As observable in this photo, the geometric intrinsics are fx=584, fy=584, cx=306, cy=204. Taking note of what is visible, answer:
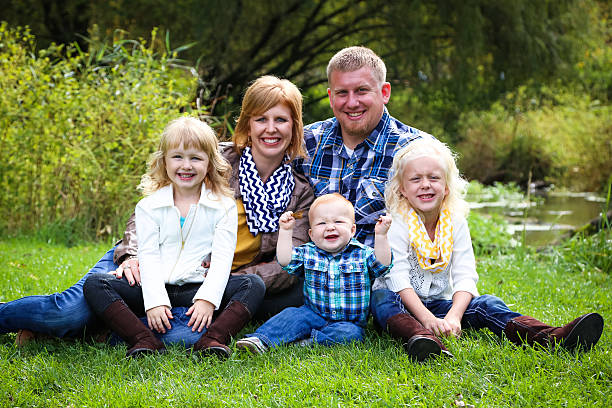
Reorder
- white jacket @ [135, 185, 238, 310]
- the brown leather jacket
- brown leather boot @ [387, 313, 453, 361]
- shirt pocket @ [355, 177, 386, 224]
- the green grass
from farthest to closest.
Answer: shirt pocket @ [355, 177, 386, 224] < the brown leather jacket < white jacket @ [135, 185, 238, 310] < brown leather boot @ [387, 313, 453, 361] < the green grass

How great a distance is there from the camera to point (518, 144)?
12.5m

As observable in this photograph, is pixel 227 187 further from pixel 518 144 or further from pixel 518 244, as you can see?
pixel 518 144

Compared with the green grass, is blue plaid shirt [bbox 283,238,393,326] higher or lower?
higher

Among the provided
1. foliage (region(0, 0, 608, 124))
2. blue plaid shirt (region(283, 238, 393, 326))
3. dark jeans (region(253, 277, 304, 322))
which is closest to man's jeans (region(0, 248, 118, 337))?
dark jeans (region(253, 277, 304, 322))

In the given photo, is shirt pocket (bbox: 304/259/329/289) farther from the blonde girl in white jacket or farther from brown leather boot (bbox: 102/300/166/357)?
brown leather boot (bbox: 102/300/166/357)

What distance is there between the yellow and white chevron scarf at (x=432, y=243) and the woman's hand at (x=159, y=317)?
1.23m

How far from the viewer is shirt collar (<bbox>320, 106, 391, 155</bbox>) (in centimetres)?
334

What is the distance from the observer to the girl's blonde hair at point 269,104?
3098 millimetres

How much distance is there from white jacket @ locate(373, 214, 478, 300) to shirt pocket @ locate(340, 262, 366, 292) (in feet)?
0.45

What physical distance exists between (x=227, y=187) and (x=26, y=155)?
3.40 metres

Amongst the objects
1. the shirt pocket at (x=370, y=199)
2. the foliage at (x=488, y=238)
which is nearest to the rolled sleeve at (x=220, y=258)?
the shirt pocket at (x=370, y=199)

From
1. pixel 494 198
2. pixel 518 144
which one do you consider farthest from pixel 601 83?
pixel 494 198

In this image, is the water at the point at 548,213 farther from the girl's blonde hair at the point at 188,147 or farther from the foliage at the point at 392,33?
the girl's blonde hair at the point at 188,147

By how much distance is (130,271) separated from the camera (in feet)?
9.39
